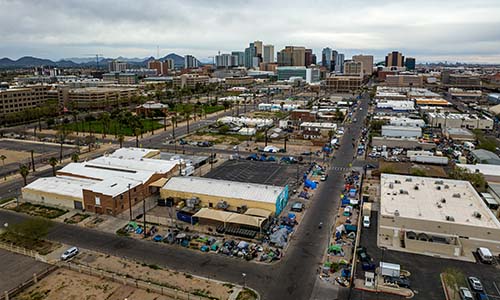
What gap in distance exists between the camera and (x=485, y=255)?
2181 centimetres

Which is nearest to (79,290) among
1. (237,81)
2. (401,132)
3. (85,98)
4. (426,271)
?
(426,271)

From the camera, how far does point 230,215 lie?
26578 mm

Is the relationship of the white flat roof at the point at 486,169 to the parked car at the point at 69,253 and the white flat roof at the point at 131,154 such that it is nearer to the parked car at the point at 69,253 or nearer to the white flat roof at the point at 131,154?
the white flat roof at the point at 131,154

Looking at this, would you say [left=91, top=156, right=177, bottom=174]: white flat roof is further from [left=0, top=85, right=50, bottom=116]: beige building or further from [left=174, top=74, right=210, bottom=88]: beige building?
[left=174, top=74, right=210, bottom=88]: beige building

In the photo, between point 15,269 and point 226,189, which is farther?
point 226,189

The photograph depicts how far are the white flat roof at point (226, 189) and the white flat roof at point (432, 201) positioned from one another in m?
8.75

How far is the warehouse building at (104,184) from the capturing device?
29.3 m

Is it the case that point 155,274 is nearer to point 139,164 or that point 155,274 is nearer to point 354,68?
point 139,164

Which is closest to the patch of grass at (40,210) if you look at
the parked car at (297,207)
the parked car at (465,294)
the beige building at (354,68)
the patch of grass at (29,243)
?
the patch of grass at (29,243)

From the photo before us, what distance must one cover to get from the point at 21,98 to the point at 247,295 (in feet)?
268

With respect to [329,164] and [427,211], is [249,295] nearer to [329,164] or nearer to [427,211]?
[427,211]

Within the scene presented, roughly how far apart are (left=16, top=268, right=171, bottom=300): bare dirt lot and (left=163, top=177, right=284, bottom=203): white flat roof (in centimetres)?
1190

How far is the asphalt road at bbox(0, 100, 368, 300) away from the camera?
19.7 meters

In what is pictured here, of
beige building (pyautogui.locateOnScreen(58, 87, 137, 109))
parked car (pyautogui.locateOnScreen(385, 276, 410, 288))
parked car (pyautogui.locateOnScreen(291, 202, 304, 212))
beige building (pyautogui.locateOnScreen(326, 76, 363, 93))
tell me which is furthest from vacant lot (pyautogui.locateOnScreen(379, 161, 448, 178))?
beige building (pyautogui.locateOnScreen(326, 76, 363, 93))
